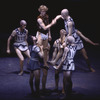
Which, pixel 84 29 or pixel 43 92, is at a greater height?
pixel 84 29

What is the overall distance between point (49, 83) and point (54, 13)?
34.6ft

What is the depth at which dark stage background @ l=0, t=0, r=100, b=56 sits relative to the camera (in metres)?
17.2

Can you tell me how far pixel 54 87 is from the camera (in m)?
7.46

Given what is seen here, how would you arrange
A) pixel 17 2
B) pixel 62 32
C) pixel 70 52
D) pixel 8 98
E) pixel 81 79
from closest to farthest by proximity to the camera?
pixel 70 52 < pixel 8 98 < pixel 62 32 < pixel 81 79 < pixel 17 2

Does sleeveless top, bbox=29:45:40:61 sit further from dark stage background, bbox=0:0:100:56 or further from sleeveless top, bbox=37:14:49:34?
dark stage background, bbox=0:0:100:56

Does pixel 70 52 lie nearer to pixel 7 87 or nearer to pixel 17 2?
pixel 7 87

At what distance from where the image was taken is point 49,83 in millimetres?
7910

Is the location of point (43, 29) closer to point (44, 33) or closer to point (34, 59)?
point (44, 33)

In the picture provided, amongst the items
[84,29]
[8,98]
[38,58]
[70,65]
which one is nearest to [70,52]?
[70,65]

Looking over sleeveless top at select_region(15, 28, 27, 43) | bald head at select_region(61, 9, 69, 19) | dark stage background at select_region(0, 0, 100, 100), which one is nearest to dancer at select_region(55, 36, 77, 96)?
dark stage background at select_region(0, 0, 100, 100)

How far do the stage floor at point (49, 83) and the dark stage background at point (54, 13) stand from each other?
7015mm

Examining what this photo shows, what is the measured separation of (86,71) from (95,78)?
1036mm

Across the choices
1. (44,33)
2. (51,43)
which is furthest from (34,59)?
(51,43)

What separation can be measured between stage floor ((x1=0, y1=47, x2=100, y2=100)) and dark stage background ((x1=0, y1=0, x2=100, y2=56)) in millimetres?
7015
